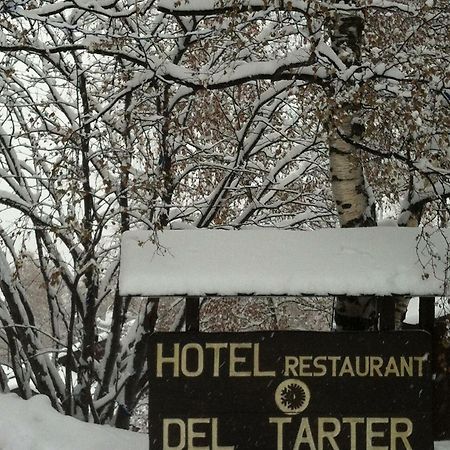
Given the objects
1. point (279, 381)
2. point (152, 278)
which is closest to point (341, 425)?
point (279, 381)

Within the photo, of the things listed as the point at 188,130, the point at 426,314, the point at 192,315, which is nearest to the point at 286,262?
the point at 192,315

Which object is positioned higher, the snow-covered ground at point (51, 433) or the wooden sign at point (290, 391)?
the wooden sign at point (290, 391)

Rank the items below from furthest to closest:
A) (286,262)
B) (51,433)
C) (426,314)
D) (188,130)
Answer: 1. (188,130)
2. (51,433)
3. (426,314)
4. (286,262)

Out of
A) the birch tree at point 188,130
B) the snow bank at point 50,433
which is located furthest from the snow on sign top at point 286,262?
the snow bank at point 50,433

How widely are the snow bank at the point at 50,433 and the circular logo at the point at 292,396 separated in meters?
1.68

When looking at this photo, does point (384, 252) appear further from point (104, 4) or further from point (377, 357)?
point (104, 4)

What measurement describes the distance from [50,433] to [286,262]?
118 inches

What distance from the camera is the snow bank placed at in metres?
6.42

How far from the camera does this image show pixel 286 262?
17.7 ft

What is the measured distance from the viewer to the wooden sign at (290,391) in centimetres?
552

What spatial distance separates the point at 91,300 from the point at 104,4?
4010 millimetres

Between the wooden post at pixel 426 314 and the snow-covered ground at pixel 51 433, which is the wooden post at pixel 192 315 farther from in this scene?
the wooden post at pixel 426 314

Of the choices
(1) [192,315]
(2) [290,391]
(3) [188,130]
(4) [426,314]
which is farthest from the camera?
(3) [188,130]

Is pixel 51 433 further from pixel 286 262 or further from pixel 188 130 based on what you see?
pixel 188 130
